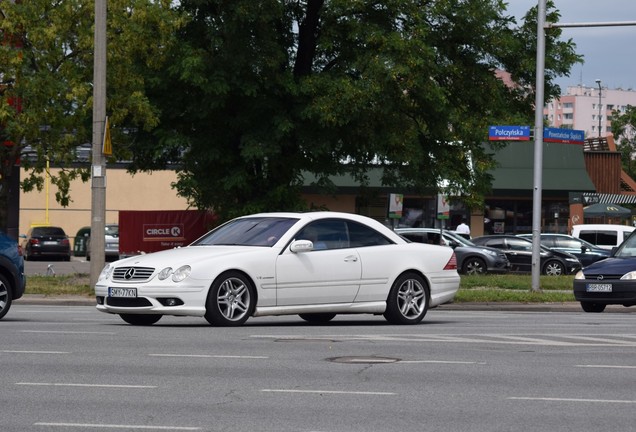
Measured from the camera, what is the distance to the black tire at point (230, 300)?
54.0ft

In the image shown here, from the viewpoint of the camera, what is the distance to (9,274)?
61.0ft

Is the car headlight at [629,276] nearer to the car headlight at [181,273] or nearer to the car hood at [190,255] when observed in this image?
the car hood at [190,255]

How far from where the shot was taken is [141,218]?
3800cm

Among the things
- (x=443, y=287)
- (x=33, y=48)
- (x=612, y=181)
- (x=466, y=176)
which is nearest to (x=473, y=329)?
(x=443, y=287)

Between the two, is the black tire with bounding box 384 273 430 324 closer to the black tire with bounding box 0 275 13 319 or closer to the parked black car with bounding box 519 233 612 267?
the black tire with bounding box 0 275 13 319

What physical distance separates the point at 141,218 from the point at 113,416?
29.1 meters

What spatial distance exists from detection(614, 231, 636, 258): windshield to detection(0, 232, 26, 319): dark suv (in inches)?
457

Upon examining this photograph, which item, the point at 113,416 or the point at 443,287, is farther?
the point at 443,287

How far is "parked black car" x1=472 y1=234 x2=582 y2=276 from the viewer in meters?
42.1

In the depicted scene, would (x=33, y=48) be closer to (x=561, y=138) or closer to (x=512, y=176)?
(x=561, y=138)

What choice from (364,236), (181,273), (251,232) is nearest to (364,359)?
(181,273)

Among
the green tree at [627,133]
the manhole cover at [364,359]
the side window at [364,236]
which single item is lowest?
the manhole cover at [364,359]

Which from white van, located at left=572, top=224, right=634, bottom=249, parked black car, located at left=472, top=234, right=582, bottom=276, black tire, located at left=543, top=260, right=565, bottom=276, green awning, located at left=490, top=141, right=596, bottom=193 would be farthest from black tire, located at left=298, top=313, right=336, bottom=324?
green awning, located at left=490, top=141, right=596, bottom=193

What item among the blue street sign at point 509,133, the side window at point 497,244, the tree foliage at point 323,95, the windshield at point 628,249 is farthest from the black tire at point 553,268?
the windshield at point 628,249
